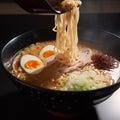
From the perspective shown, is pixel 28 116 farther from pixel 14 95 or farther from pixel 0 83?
pixel 0 83

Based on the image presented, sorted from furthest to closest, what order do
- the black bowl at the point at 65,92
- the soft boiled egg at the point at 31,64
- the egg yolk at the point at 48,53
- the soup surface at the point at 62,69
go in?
1. the egg yolk at the point at 48,53
2. the soft boiled egg at the point at 31,64
3. the soup surface at the point at 62,69
4. the black bowl at the point at 65,92

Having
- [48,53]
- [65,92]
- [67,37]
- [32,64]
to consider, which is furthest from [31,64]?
[65,92]

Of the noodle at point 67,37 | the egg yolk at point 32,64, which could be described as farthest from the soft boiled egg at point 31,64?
the noodle at point 67,37

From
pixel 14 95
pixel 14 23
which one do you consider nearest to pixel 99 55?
pixel 14 95

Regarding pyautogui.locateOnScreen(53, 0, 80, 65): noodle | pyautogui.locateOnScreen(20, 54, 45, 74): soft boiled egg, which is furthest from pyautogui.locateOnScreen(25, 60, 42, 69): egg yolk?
pyautogui.locateOnScreen(53, 0, 80, 65): noodle

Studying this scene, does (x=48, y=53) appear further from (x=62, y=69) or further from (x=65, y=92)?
(x=65, y=92)

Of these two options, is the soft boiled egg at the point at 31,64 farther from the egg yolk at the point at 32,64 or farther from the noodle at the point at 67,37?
the noodle at the point at 67,37
